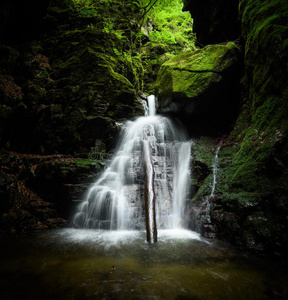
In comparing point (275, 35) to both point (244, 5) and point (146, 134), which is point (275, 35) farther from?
point (146, 134)

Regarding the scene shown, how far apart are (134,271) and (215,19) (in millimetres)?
11574

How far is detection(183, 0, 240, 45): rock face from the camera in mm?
8812

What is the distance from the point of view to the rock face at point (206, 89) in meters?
6.93

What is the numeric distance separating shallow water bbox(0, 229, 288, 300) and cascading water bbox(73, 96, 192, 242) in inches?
47.4

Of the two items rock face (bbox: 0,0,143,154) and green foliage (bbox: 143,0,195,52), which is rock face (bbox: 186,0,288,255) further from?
green foliage (bbox: 143,0,195,52)

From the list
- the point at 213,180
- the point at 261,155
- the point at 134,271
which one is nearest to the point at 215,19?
the point at 261,155

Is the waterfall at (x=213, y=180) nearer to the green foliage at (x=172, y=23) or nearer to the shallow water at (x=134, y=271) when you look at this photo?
the shallow water at (x=134, y=271)

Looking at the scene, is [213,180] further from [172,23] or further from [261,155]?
[172,23]

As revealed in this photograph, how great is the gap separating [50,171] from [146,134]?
174 inches

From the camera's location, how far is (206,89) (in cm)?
690

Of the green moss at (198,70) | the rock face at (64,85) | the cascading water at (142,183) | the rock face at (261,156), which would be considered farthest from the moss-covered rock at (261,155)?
the rock face at (64,85)

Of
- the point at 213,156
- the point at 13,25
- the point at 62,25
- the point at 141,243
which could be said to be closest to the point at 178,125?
the point at 213,156

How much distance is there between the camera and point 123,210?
5.78 metres

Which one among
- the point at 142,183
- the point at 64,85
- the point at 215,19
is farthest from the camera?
the point at 215,19
